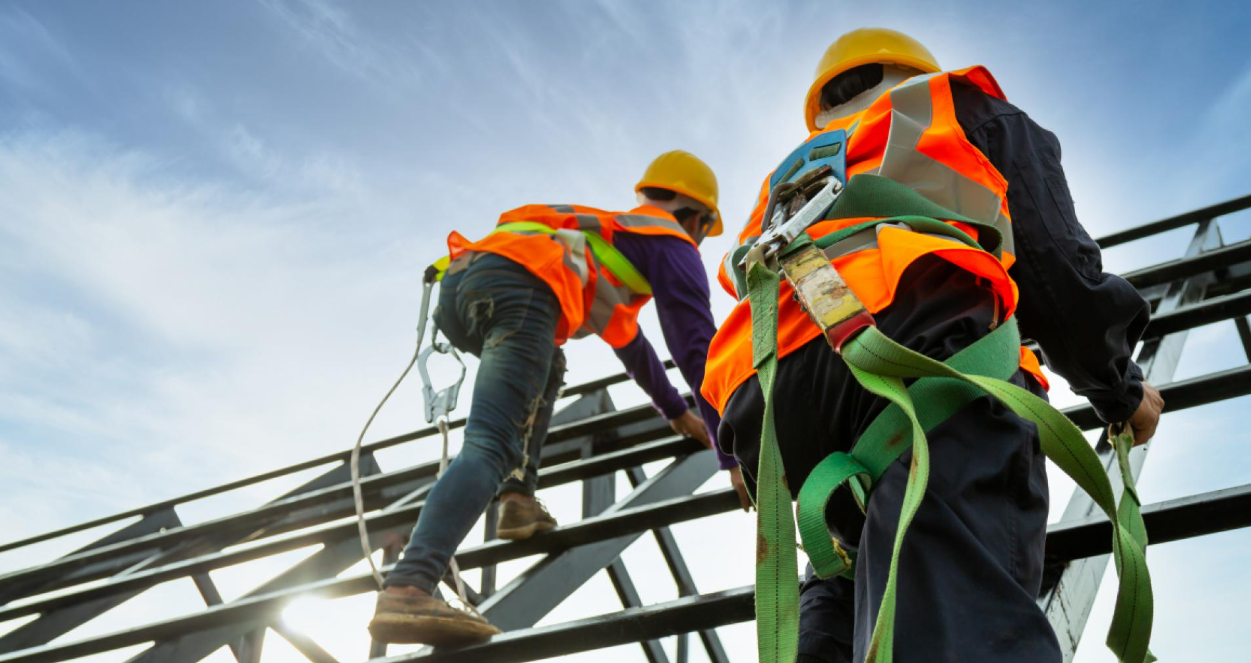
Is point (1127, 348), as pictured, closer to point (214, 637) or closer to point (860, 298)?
point (860, 298)

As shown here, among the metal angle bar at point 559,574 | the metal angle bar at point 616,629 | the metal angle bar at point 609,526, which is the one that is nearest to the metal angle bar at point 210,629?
the metal angle bar at point 609,526

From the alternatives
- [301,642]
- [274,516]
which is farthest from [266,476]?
[301,642]

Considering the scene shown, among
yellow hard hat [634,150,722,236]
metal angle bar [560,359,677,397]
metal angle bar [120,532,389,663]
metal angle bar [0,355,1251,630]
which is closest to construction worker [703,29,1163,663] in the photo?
metal angle bar [120,532,389,663]

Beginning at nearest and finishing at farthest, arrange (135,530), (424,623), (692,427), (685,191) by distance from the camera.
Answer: (424,623) → (692,427) → (685,191) → (135,530)

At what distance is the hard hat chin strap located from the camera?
1.88 metres

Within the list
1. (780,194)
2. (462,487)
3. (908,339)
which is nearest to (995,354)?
(908,339)

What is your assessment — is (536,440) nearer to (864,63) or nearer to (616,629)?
(616,629)

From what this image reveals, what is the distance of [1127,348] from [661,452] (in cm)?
234

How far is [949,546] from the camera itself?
1.13 metres

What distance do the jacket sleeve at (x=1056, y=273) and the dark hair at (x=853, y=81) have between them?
0.87 feet

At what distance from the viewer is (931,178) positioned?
61.3 inches

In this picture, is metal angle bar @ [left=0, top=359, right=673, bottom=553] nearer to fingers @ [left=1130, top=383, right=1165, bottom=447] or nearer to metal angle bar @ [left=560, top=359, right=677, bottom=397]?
metal angle bar @ [left=560, top=359, right=677, bottom=397]

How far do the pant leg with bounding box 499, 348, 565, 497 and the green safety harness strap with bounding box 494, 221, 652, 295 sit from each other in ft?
1.27

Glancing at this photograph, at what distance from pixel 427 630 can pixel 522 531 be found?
737mm
